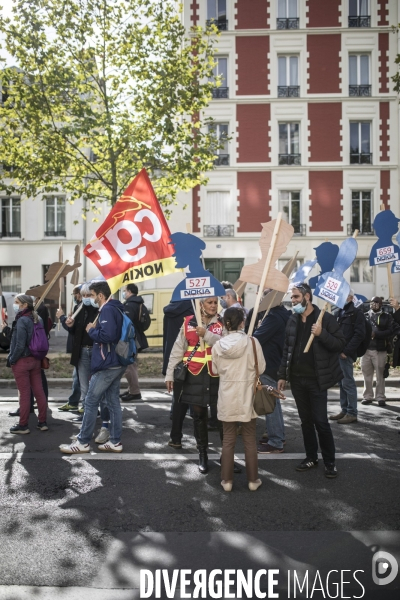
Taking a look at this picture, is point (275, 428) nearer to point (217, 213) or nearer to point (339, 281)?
point (339, 281)

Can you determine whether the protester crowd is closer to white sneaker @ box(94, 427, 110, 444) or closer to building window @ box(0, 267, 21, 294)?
white sneaker @ box(94, 427, 110, 444)

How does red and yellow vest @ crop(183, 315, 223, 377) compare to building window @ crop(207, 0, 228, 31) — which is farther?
building window @ crop(207, 0, 228, 31)

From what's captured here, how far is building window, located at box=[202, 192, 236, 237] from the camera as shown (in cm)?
2770

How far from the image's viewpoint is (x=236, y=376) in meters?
5.39

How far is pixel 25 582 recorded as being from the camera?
147 inches

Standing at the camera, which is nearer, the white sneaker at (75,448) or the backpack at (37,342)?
the white sneaker at (75,448)

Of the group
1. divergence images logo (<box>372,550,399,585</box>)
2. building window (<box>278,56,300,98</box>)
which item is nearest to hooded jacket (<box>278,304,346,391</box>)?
divergence images logo (<box>372,550,399,585</box>)

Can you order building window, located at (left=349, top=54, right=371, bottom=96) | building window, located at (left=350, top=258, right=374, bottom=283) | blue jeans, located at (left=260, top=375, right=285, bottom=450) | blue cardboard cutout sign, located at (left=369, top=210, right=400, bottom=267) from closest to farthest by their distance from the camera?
blue jeans, located at (left=260, top=375, right=285, bottom=450) < blue cardboard cutout sign, located at (left=369, top=210, right=400, bottom=267) < building window, located at (left=350, top=258, right=374, bottom=283) < building window, located at (left=349, top=54, right=371, bottom=96)

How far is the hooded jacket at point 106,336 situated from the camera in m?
6.30

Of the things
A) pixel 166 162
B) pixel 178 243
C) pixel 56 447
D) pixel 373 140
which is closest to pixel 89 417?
pixel 56 447

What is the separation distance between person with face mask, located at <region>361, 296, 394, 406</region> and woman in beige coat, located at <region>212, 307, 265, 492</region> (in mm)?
4703

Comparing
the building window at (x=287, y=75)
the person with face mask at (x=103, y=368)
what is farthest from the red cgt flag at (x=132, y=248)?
the building window at (x=287, y=75)

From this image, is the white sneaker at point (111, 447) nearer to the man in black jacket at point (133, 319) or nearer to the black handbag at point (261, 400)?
the black handbag at point (261, 400)

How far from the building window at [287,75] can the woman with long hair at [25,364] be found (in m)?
23.1
